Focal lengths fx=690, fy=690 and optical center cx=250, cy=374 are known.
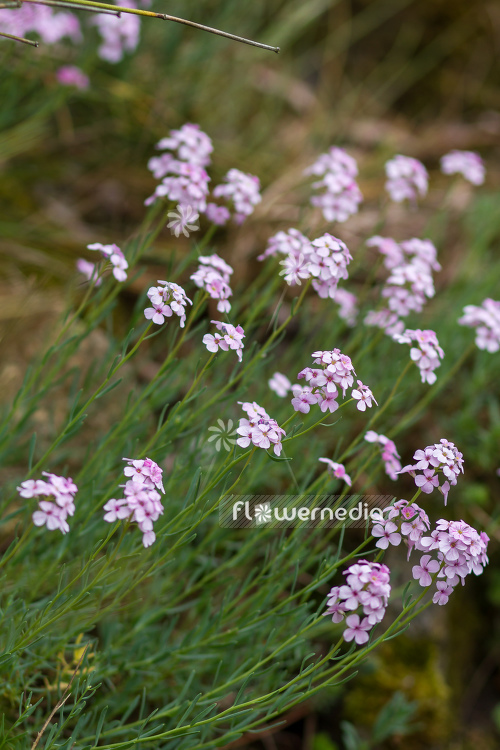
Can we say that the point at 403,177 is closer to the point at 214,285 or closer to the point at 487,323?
the point at 487,323

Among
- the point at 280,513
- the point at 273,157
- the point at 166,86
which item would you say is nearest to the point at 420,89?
the point at 273,157

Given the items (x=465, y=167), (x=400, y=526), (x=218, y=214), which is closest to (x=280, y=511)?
(x=400, y=526)

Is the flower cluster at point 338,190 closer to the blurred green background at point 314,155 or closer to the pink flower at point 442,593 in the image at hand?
the blurred green background at point 314,155

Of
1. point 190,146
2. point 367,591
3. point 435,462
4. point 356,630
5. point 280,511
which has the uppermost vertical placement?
point 190,146

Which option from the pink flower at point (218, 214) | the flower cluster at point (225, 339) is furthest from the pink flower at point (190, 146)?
the flower cluster at point (225, 339)

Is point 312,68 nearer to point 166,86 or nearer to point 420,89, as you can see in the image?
point 420,89

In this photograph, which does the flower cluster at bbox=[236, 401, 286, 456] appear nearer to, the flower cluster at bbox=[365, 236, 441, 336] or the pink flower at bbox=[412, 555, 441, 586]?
the pink flower at bbox=[412, 555, 441, 586]
